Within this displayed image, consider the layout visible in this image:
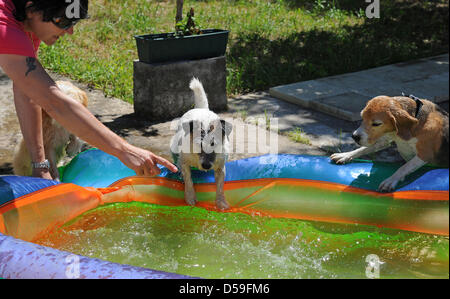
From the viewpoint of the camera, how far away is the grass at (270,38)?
313 inches

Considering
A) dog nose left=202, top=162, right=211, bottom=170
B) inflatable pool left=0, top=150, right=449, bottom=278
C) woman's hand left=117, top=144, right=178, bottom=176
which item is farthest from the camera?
dog nose left=202, top=162, right=211, bottom=170

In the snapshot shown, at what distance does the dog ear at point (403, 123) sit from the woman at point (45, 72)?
141 centimetres

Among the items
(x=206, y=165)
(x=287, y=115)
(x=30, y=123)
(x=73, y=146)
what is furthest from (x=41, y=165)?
(x=287, y=115)

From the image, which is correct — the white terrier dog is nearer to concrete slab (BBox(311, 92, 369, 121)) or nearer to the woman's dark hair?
the woman's dark hair

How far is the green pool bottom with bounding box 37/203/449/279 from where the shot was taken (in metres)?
3.01

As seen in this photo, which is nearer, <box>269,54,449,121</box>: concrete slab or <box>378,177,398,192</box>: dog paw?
<box>378,177,398,192</box>: dog paw

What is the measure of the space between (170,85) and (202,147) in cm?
284

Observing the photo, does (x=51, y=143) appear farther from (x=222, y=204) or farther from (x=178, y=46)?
(x=178, y=46)

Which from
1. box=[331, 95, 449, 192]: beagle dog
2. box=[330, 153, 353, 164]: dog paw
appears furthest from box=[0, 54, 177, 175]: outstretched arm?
box=[330, 153, 353, 164]: dog paw

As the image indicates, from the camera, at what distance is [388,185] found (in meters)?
3.35

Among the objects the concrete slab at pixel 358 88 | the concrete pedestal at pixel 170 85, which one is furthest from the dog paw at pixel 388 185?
the concrete pedestal at pixel 170 85

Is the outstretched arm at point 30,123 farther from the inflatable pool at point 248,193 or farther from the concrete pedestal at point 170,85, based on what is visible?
the concrete pedestal at point 170,85

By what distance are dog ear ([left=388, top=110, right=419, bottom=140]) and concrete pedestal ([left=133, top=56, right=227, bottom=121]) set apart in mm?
3628
